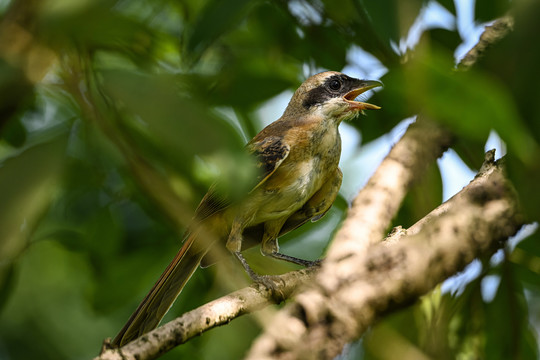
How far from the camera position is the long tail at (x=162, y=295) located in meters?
3.56

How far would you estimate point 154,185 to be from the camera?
1983mm

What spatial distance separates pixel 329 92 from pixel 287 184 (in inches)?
39.5

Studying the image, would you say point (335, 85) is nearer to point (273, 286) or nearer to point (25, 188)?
point (273, 286)

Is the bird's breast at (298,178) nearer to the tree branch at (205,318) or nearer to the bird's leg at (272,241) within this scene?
the bird's leg at (272,241)

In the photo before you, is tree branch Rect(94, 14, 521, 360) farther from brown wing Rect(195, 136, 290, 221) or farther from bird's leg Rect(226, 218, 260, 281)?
bird's leg Rect(226, 218, 260, 281)

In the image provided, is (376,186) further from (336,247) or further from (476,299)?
(476,299)

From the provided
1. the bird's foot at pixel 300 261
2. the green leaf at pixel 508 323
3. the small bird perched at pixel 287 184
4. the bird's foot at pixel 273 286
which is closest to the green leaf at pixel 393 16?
the green leaf at pixel 508 323

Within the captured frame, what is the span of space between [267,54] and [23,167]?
2.34m

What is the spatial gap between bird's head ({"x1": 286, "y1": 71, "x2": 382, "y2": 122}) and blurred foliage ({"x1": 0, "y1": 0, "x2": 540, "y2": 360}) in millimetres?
823

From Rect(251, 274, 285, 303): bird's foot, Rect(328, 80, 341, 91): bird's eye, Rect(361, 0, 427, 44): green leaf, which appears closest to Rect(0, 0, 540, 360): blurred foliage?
Rect(361, 0, 427, 44): green leaf

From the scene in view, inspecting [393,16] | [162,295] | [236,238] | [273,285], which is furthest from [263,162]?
[393,16]

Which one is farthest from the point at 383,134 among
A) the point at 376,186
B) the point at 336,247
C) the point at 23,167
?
the point at 23,167

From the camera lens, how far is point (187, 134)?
133 centimetres

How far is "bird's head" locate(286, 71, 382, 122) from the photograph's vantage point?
4.84 metres
